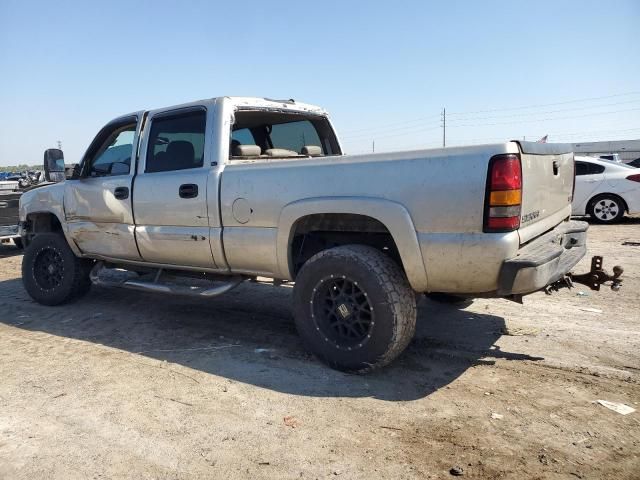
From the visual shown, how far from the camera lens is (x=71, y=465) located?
2494 mm

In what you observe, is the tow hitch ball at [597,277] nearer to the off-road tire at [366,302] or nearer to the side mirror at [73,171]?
the off-road tire at [366,302]

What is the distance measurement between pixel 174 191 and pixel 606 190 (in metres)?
10.2

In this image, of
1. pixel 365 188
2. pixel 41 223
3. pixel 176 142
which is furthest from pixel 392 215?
pixel 41 223

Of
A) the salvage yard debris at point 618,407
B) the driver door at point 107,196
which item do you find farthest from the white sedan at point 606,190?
the driver door at point 107,196

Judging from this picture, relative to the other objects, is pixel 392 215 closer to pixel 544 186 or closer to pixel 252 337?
pixel 544 186

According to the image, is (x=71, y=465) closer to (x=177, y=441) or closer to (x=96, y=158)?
(x=177, y=441)

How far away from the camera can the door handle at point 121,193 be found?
185 inches

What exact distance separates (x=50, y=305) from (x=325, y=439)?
429 cm

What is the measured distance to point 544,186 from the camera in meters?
3.40

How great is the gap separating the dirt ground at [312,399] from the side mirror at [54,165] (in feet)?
5.44

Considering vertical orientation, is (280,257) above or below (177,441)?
above

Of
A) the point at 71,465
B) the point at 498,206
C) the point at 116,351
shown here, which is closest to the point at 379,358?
the point at 498,206

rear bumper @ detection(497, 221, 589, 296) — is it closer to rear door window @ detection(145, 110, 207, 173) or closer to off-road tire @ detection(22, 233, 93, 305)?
rear door window @ detection(145, 110, 207, 173)

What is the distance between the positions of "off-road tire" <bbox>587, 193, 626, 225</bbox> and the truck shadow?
7.93 m
